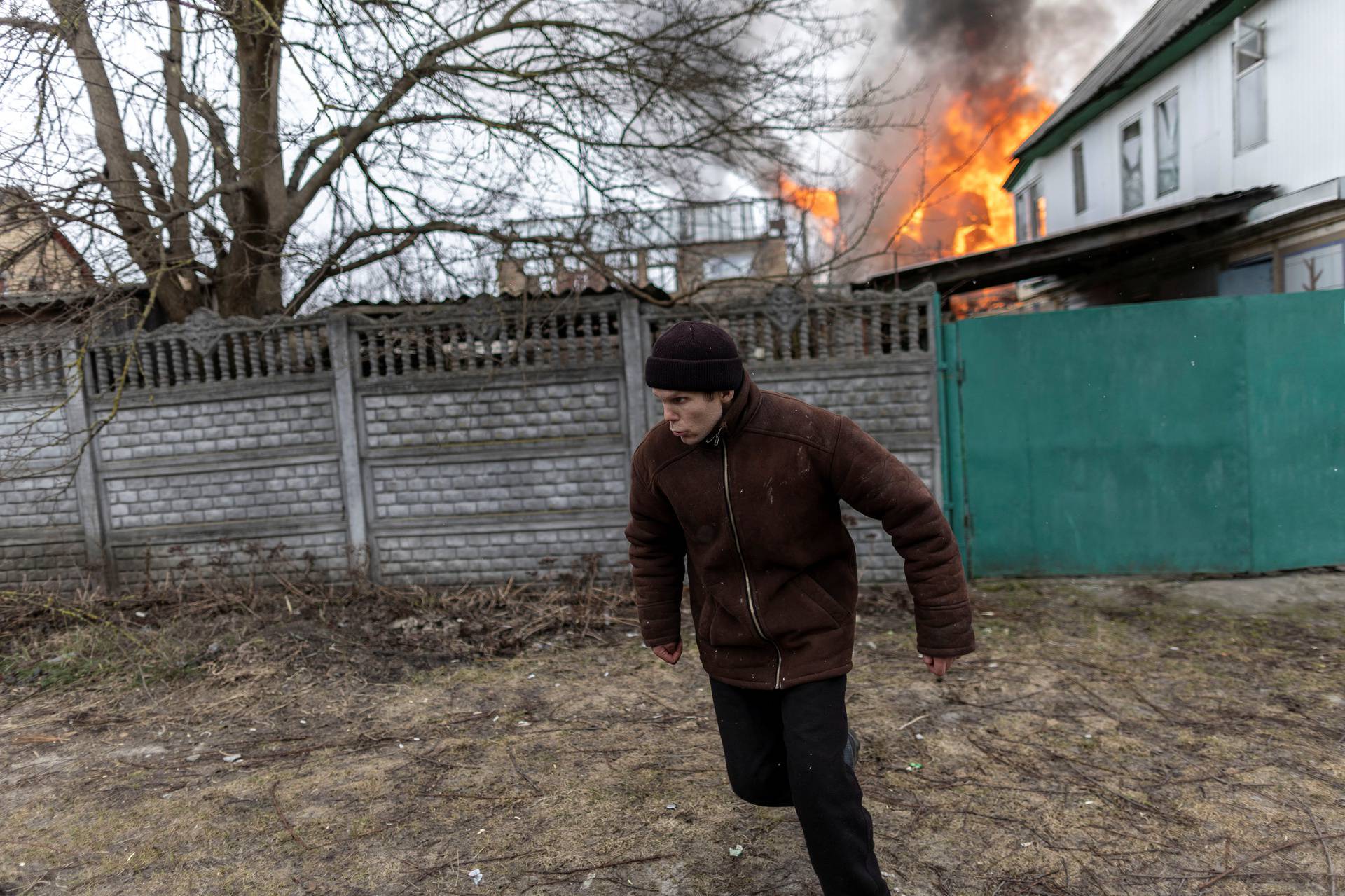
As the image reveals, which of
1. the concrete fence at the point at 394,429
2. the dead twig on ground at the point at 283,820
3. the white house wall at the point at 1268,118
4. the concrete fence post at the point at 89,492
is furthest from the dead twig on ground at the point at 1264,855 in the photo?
the white house wall at the point at 1268,118

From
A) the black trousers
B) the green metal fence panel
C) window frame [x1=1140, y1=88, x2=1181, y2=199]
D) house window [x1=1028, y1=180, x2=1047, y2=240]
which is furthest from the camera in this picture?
house window [x1=1028, y1=180, x2=1047, y2=240]

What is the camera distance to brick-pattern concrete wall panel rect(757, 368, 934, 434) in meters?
6.34

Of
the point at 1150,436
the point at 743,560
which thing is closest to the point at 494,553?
the point at 743,560

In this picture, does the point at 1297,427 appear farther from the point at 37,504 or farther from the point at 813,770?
the point at 37,504

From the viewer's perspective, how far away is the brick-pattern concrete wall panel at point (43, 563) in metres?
6.80

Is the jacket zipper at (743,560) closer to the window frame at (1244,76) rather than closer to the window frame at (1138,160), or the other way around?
the window frame at (1244,76)

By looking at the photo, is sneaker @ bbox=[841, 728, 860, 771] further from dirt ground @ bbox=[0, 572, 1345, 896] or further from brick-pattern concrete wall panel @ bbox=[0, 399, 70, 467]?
brick-pattern concrete wall panel @ bbox=[0, 399, 70, 467]

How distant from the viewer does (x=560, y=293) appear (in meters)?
6.48

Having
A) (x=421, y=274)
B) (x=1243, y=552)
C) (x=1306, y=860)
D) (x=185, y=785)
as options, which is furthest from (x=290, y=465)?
(x=1243, y=552)

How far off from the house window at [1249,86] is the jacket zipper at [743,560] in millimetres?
11130

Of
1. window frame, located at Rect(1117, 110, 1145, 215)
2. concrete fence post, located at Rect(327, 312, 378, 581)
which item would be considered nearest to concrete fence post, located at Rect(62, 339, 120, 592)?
concrete fence post, located at Rect(327, 312, 378, 581)

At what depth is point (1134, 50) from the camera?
45.9 feet

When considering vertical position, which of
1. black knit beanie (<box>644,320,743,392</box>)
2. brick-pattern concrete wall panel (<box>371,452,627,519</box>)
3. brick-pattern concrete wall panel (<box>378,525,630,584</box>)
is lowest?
brick-pattern concrete wall panel (<box>378,525,630,584</box>)

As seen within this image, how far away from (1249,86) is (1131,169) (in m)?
3.39
